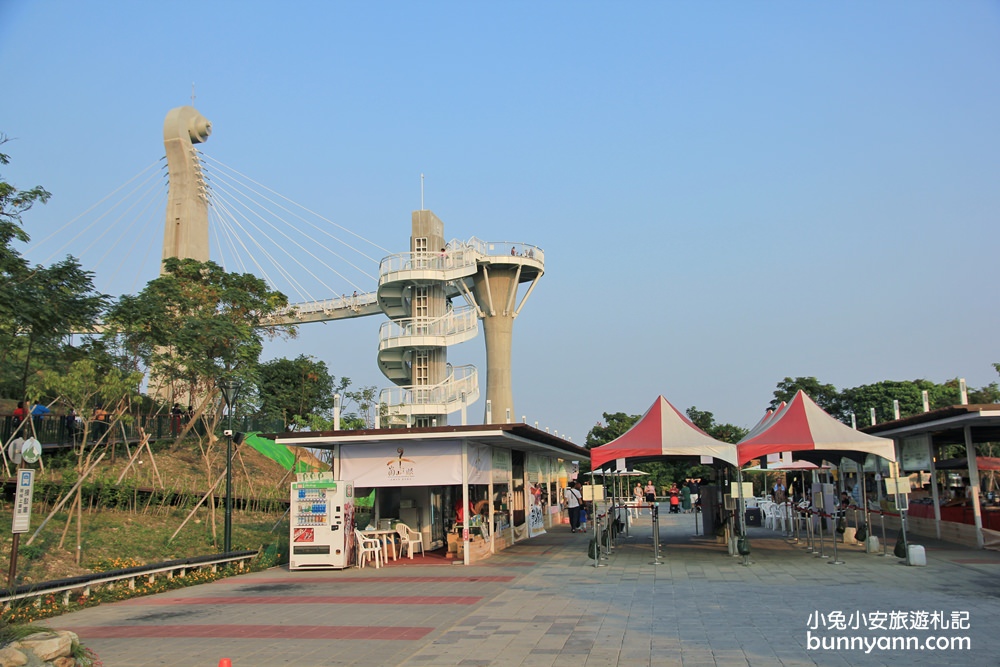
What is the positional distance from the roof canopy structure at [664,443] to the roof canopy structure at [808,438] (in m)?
0.53

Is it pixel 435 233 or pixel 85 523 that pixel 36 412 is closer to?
pixel 85 523

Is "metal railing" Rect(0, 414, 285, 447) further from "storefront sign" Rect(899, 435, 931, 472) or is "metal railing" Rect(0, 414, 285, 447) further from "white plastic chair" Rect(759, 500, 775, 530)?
"white plastic chair" Rect(759, 500, 775, 530)

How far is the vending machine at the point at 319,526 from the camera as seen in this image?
17156 mm

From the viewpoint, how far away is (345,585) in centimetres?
1459

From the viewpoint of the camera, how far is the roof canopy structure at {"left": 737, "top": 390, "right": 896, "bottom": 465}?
16750mm

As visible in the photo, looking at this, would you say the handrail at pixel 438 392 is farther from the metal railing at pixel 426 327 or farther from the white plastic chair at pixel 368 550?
the white plastic chair at pixel 368 550

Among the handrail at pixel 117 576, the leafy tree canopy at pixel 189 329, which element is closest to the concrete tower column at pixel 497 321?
the leafy tree canopy at pixel 189 329

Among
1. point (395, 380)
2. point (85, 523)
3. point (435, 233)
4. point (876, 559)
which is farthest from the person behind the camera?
point (435, 233)

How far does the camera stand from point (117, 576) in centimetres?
1335

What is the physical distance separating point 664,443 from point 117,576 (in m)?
11.0

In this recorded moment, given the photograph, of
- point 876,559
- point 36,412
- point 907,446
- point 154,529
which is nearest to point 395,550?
point 154,529

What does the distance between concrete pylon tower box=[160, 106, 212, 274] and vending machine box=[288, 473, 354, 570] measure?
103 feet

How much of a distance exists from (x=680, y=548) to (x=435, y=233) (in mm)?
27055

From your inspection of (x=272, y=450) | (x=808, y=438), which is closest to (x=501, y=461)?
(x=808, y=438)
